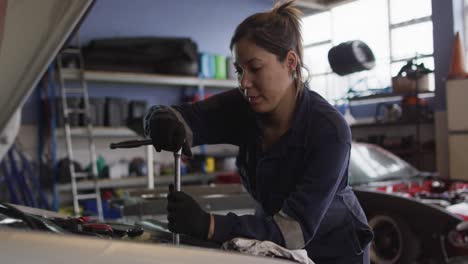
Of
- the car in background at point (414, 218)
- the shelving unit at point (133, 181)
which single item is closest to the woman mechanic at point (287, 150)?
the car in background at point (414, 218)

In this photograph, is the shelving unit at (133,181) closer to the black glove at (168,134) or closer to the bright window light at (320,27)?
the bright window light at (320,27)

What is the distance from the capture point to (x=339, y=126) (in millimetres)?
1287

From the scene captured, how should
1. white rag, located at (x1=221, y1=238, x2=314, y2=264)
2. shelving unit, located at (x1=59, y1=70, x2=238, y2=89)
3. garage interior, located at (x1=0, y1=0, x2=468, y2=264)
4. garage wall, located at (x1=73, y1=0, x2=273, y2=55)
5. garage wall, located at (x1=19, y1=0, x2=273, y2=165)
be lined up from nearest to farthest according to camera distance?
1. white rag, located at (x1=221, y1=238, x2=314, y2=264)
2. garage interior, located at (x1=0, y1=0, x2=468, y2=264)
3. shelving unit, located at (x1=59, y1=70, x2=238, y2=89)
4. garage wall, located at (x1=19, y1=0, x2=273, y2=165)
5. garage wall, located at (x1=73, y1=0, x2=273, y2=55)

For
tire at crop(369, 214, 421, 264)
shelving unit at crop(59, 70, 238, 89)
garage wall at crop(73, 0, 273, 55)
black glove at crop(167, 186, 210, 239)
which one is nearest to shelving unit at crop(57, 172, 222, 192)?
shelving unit at crop(59, 70, 238, 89)

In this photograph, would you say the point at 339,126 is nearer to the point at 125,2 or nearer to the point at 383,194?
the point at 383,194

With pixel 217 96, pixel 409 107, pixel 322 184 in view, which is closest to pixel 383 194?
pixel 217 96

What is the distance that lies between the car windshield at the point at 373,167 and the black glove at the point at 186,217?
3005mm

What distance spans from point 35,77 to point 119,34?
6.45 metres

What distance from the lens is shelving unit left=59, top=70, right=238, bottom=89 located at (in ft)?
22.0

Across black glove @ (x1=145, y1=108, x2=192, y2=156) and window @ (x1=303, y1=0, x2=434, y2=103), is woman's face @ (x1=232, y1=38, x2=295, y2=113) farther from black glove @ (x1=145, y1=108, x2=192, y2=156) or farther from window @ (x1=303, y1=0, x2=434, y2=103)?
window @ (x1=303, y1=0, x2=434, y2=103)

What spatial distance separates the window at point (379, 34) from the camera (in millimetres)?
6930

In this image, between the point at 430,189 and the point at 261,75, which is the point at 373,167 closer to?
the point at 430,189

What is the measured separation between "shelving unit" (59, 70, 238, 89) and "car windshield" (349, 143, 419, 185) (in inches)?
151

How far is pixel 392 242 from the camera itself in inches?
131
